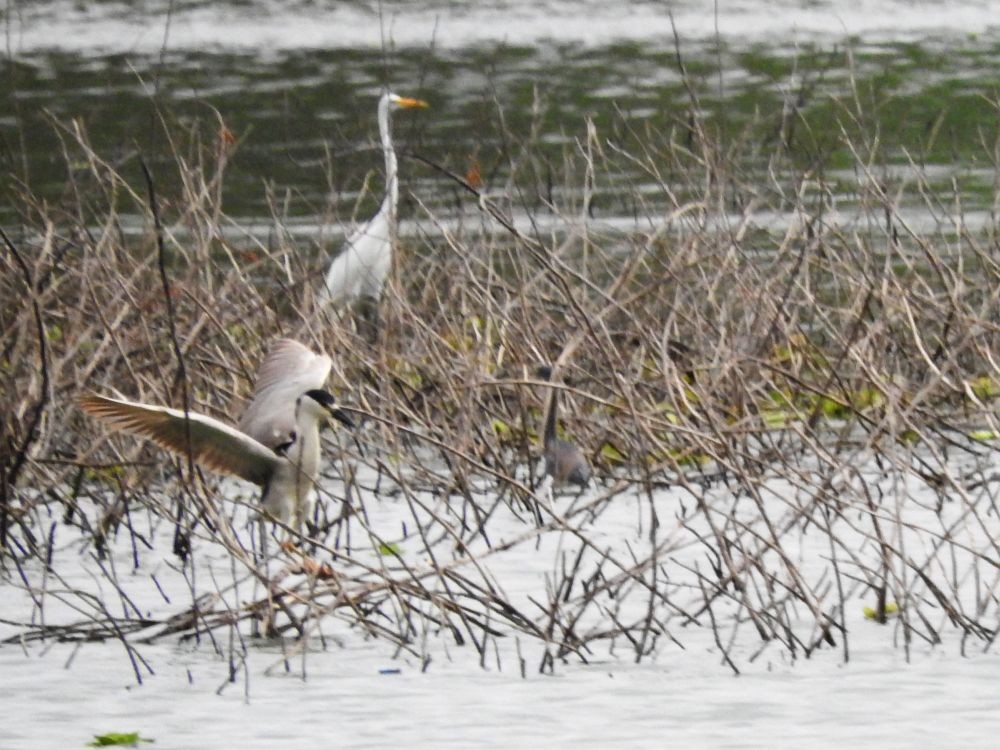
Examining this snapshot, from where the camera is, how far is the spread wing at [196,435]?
5.85 metres

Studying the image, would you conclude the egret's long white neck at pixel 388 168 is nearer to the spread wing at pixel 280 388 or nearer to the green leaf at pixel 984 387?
the spread wing at pixel 280 388

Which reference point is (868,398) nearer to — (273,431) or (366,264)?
(366,264)

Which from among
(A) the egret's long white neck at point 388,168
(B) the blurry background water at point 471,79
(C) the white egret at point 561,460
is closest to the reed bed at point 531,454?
(C) the white egret at point 561,460

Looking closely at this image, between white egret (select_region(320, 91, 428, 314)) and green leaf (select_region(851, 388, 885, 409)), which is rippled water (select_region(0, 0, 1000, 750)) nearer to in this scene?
white egret (select_region(320, 91, 428, 314))

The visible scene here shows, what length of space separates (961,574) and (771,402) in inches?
58.1

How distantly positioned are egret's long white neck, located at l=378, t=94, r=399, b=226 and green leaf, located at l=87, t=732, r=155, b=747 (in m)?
3.37

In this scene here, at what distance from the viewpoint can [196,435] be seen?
19.9ft

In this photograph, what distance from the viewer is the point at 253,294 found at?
8.02 metres

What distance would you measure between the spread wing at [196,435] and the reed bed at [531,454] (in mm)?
191

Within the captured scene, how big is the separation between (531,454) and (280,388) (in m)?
1.32

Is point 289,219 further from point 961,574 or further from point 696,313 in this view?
point 961,574

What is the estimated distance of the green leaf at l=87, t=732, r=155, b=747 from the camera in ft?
17.2

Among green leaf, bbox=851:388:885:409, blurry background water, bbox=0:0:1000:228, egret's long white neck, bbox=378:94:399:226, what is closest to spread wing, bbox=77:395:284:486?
egret's long white neck, bbox=378:94:399:226

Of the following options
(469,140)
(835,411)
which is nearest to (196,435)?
(835,411)
